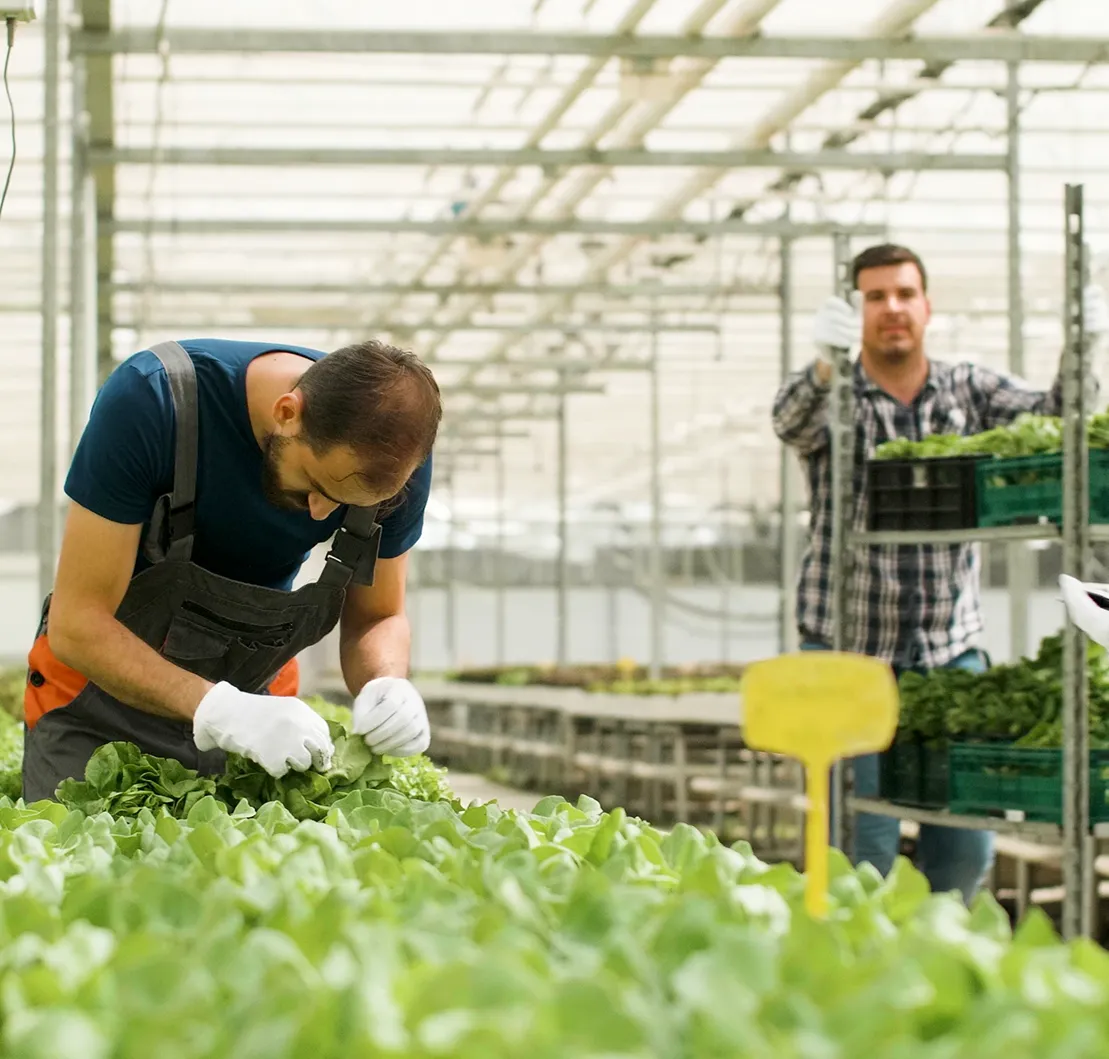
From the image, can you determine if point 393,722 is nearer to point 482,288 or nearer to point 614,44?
point 614,44

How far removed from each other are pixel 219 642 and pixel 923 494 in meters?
2.02

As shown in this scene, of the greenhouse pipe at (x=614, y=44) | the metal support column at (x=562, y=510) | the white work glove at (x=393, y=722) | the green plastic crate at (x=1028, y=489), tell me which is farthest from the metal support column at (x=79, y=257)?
the metal support column at (x=562, y=510)

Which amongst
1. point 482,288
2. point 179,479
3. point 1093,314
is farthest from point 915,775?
point 482,288

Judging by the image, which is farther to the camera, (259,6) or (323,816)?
(259,6)

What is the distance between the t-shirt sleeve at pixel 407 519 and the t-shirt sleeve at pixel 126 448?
408mm

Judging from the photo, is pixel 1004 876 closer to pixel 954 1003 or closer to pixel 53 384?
pixel 53 384

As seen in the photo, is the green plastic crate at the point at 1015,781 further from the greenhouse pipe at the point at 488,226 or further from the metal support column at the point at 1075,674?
the greenhouse pipe at the point at 488,226

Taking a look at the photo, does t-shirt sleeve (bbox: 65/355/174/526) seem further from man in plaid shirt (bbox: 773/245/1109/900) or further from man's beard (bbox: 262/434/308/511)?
man in plaid shirt (bbox: 773/245/1109/900)

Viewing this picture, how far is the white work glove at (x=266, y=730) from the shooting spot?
2.35 meters

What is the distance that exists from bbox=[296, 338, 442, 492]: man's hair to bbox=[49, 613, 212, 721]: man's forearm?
44cm

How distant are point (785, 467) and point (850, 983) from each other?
8287 millimetres

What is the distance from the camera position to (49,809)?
209 cm

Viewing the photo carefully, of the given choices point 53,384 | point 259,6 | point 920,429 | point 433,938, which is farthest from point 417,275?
point 433,938

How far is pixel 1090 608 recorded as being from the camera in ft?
10.0
